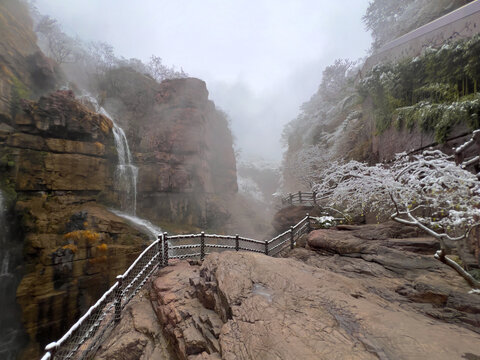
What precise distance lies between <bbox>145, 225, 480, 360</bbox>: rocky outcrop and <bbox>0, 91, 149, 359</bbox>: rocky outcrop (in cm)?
900

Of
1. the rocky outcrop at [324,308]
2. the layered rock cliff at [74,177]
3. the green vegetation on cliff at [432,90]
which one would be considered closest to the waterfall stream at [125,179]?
the layered rock cliff at [74,177]

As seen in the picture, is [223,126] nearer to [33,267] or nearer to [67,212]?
[67,212]

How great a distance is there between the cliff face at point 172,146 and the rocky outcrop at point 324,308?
1749 centimetres

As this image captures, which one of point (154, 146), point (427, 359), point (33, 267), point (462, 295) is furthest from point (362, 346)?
point (154, 146)

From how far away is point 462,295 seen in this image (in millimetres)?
4230

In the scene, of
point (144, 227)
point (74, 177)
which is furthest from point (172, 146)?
point (144, 227)

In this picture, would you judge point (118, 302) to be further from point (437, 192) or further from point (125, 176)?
point (125, 176)

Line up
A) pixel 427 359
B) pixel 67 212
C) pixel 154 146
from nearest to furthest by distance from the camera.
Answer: pixel 427 359 → pixel 67 212 → pixel 154 146

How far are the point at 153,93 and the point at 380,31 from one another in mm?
30823

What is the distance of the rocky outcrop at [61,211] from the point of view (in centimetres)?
1130

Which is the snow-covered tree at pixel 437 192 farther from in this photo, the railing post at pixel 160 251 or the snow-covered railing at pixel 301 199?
the snow-covered railing at pixel 301 199

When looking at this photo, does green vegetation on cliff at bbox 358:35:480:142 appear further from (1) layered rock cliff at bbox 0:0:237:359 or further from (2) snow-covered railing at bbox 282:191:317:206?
(1) layered rock cliff at bbox 0:0:237:359

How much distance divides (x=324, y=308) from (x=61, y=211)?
1754 centimetres

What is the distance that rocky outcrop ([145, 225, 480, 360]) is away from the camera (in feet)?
10.1
